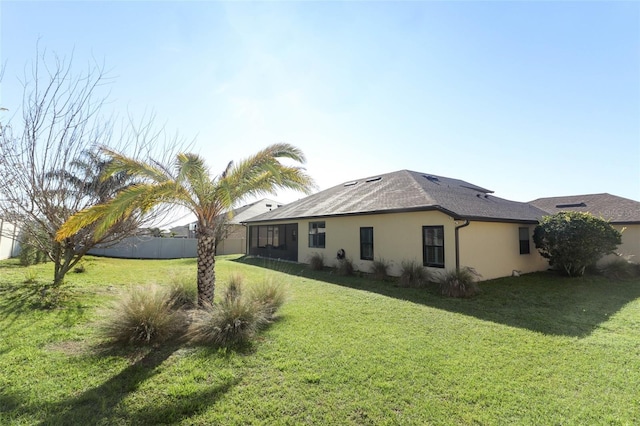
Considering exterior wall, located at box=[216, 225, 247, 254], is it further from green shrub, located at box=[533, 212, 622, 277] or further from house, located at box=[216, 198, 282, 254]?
green shrub, located at box=[533, 212, 622, 277]

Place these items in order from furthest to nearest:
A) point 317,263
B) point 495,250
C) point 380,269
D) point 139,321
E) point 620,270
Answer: point 317,263
point 620,270
point 380,269
point 495,250
point 139,321

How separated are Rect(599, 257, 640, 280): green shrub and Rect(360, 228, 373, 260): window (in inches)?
368

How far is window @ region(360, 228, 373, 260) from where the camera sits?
12.6m

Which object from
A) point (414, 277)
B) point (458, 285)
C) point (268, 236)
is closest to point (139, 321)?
point (458, 285)

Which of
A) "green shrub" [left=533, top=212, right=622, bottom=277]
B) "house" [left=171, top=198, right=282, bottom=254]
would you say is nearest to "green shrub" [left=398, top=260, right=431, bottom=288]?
"green shrub" [left=533, top=212, right=622, bottom=277]

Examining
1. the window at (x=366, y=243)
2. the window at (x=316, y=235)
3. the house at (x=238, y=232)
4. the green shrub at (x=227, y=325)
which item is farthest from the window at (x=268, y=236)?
the green shrub at (x=227, y=325)

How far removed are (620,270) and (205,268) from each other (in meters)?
15.3

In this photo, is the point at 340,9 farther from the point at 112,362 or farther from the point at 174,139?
the point at 112,362

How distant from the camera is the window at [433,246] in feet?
33.8

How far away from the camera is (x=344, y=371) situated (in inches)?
151

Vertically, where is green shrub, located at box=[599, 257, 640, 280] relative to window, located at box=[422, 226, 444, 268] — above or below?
below

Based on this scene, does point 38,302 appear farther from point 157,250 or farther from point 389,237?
point 157,250

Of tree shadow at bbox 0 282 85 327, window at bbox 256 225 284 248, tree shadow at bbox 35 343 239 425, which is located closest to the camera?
tree shadow at bbox 35 343 239 425

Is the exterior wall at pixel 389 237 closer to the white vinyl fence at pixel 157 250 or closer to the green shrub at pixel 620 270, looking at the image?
the green shrub at pixel 620 270
